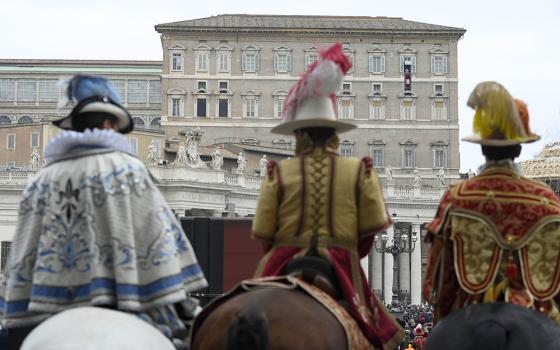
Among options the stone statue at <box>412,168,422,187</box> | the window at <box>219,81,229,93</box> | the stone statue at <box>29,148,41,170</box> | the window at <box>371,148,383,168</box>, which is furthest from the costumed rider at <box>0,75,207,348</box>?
the window at <box>219,81,229,93</box>

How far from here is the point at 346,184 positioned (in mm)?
7109

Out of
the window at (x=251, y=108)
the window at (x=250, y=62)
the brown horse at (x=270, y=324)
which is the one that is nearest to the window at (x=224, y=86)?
the window at (x=250, y=62)

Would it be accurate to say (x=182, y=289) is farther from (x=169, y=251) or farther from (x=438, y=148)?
(x=438, y=148)

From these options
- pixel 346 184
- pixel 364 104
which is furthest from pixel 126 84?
pixel 346 184

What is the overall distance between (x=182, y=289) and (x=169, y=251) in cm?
19

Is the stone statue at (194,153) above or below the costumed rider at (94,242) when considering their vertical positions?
above

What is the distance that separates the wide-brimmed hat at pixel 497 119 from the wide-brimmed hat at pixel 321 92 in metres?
0.74

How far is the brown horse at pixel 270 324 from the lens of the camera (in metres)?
5.43

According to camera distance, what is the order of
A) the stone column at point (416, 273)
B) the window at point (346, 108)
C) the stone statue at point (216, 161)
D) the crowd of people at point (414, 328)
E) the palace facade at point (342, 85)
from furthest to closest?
the window at point (346, 108) < the palace facade at point (342, 85) < the stone column at point (416, 273) < the stone statue at point (216, 161) < the crowd of people at point (414, 328)

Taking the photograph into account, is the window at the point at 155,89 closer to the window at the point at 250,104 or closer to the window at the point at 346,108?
the window at the point at 250,104

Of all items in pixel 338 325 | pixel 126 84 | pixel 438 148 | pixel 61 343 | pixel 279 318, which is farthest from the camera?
pixel 126 84

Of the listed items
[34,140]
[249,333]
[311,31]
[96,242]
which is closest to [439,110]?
[311,31]

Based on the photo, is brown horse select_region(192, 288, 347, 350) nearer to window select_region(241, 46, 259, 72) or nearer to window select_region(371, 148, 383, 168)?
window select_region(371, 148, 383, 168)

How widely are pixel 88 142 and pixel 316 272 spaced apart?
1.45 m
